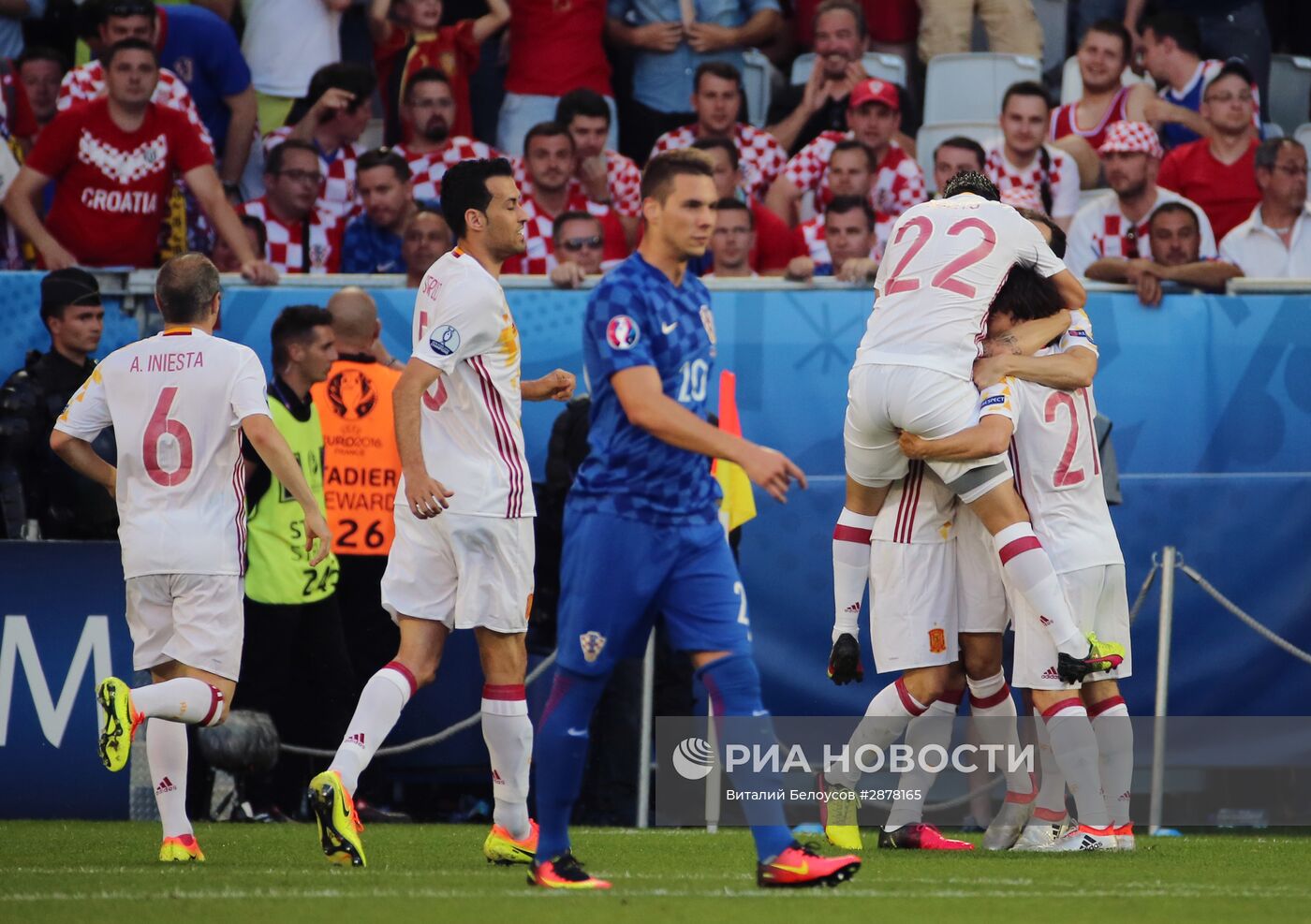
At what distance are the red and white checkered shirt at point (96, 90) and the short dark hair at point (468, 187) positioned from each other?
15.6 ft

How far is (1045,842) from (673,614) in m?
2.50

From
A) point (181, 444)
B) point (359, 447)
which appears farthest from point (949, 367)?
point (359, 447)

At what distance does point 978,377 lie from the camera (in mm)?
7473

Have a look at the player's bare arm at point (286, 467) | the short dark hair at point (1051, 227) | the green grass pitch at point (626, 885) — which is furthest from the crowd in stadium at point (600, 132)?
the green grass pitch at point (626, 885)

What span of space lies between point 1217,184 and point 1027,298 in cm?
536

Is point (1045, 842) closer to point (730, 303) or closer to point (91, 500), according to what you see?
point (730, 303)

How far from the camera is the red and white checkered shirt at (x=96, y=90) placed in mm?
11539

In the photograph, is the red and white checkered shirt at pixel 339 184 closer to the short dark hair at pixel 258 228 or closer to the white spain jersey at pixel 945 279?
the short dark hair at pixel 258 228

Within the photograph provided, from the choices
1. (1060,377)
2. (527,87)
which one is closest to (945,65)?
(527,87)

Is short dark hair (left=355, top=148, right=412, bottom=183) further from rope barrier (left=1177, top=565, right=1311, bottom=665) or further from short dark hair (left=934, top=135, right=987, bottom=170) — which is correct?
rope barrier (left=1177, top=565, right=1311, bottom=665)

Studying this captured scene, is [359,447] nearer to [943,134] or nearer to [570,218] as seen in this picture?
[570,218]

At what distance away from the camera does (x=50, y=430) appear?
9.49m

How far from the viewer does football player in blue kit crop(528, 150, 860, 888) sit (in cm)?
576

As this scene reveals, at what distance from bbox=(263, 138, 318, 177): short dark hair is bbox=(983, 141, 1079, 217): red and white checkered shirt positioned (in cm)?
415
